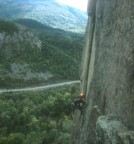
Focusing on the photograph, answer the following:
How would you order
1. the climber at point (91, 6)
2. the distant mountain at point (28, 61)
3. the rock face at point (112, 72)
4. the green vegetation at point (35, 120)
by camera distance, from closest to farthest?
the rock face at point (112, 72), the climber at point (91, 6), the green vegetation at point (35, 120), the distant mountain at point (28, 61)

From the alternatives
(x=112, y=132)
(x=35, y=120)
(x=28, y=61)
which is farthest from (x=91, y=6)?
(x=28, y=61)

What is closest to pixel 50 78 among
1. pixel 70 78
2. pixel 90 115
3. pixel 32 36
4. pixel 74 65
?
pixel 70 78

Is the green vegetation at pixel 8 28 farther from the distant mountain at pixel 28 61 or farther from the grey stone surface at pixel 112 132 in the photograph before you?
the grey stone surface at pixel 112 132

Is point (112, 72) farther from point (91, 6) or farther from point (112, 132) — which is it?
point (91, 6)

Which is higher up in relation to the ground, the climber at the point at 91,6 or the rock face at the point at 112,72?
the climber at the point at 91,6

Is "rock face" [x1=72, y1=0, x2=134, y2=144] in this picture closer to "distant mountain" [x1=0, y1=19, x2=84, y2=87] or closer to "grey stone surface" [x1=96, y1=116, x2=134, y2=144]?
"grey stone surface" [x1=96, y1=116, x2=134, y2=144]

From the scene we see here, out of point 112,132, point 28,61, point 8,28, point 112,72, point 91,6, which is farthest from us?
point 8,28

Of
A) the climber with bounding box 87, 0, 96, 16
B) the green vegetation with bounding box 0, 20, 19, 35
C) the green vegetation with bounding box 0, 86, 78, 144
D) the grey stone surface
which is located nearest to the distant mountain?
the green vegetation with bounding box 0, 20, 19, 35

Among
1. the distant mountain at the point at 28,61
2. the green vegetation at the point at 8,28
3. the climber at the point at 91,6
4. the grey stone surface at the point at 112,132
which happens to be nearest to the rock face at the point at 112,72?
the grey stone surface at the point at 112,132
